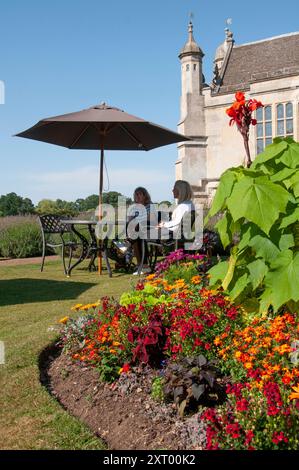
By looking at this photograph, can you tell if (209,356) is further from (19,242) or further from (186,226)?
(19,242)

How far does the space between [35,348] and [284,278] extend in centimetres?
225

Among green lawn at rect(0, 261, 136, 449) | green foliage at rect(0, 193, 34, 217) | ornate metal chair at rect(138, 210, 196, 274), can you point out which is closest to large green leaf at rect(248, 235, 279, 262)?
green lawn at rect(0, 261, 136, 449)

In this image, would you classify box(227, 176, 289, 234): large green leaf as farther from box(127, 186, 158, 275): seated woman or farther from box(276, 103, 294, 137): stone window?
box(276, 103, 294, 137): stone window

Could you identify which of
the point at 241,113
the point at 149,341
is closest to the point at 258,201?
the point at 241,113

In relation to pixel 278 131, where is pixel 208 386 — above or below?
below

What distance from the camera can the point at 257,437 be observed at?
2.20 m

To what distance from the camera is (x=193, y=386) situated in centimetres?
269

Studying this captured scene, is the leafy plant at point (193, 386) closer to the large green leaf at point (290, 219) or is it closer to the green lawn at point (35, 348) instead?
the green lawn at point (35, 348)

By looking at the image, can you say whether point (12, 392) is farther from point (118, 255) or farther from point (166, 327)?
point (118, 255)

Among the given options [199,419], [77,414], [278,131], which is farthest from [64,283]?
[278,131]

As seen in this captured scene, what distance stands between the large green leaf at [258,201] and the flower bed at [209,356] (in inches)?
27.1

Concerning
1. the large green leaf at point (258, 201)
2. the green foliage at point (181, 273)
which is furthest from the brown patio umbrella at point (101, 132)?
the large green leaf at point (258, 201)

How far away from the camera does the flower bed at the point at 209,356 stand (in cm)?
226
